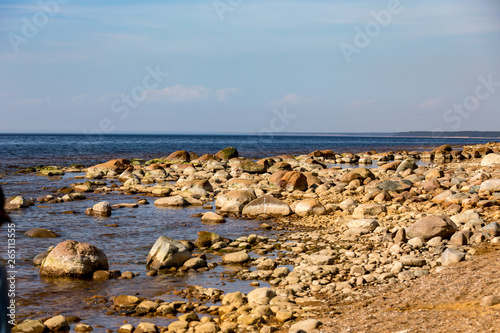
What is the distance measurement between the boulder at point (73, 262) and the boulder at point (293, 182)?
13294mm

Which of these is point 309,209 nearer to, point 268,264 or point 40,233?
point 268,264

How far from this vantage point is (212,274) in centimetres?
1052

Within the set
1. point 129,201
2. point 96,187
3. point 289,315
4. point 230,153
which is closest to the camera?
point 289,315

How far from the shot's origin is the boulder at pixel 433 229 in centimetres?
1199

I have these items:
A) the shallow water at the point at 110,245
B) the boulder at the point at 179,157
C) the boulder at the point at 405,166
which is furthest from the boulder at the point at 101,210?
the boulder at the point at 179,157

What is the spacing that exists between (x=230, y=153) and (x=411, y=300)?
3761 centimetres

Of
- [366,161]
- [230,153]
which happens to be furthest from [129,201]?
[366,161]

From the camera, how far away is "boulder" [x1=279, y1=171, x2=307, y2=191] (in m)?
22.9

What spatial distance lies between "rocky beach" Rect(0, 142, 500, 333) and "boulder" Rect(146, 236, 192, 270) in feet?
0.09

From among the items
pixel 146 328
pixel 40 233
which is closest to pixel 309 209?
pixel 40 233

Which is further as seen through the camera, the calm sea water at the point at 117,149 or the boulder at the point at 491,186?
the calm sea water at the point at 117,149

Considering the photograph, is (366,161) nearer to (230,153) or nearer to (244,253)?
(230,153)

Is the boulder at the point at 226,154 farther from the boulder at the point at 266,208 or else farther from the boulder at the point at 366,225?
the boulder at the point at 366,225

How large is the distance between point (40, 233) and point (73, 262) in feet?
14.5
